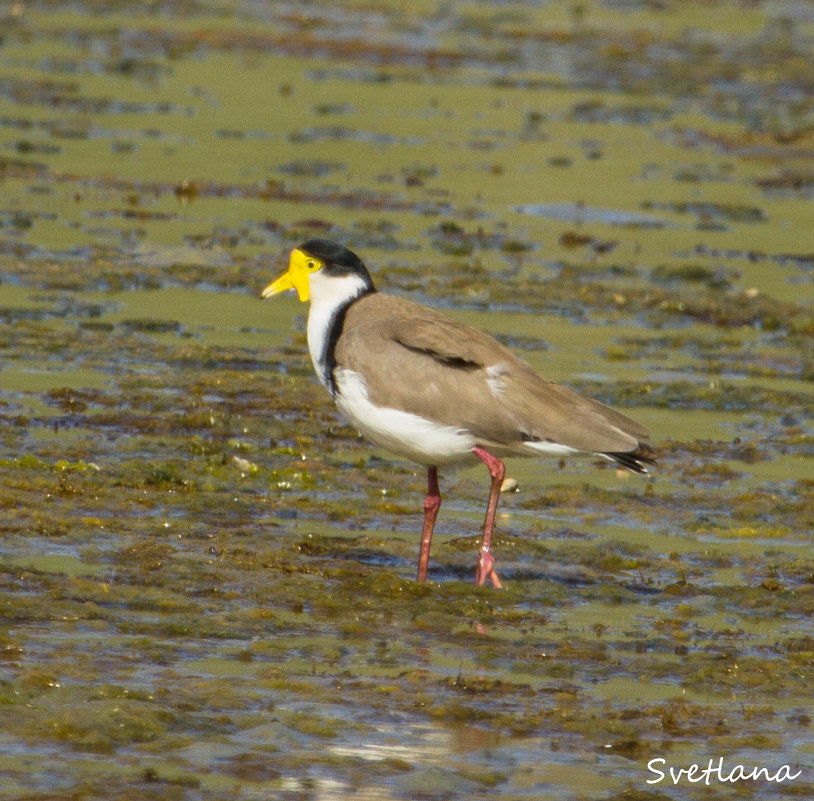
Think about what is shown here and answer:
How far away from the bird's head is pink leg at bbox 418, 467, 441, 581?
3.33 ft

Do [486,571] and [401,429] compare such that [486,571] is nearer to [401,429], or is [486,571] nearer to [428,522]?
[428,522]

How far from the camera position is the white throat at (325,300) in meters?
8.49

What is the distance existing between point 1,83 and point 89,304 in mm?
10197

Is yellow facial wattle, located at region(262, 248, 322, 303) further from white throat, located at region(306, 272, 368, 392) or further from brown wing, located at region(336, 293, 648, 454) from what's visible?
brown wing, located at region(336, 293, 648, 454)

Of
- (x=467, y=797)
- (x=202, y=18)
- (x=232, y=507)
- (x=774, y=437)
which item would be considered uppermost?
(x=202, y=18)

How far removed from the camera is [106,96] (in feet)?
71.2

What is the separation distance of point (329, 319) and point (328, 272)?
288 millimetres

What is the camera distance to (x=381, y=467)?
988cm

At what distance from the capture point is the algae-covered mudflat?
6.08m

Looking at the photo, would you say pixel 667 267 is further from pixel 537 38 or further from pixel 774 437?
pixel 537 38

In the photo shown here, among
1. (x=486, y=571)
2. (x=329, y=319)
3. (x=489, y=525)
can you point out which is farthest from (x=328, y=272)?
(x=486, y=571)

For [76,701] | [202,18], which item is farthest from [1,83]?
[76,701]

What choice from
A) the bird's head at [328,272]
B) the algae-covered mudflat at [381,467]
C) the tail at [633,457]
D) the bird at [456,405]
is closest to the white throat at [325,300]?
the bird's head at [328,272]

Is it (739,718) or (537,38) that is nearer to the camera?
(739,718)
